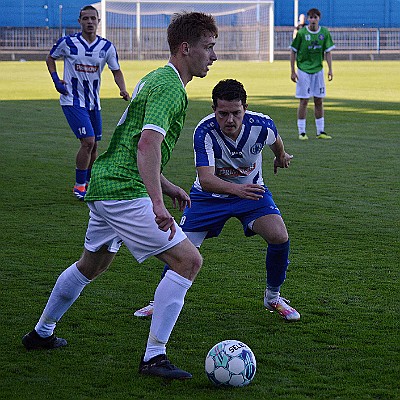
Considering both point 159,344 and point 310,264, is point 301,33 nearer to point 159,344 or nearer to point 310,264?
point 310,264

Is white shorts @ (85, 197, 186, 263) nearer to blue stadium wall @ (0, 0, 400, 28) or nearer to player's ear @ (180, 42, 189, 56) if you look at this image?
player's ear @ (180, 42, 189, 56)

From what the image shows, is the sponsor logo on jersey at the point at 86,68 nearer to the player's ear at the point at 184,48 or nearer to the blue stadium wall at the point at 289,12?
the player's ear at the point at 184,48

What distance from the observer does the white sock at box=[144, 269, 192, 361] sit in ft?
14.1

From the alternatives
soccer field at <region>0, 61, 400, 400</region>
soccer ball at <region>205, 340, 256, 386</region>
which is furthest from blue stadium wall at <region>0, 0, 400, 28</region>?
soccer ball at <region>205, 340, 256, 386</region>

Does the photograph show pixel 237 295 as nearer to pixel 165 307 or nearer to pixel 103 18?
pixel 165 307

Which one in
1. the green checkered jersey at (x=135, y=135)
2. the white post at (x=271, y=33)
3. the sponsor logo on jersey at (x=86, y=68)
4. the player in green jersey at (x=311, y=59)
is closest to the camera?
the green checkered jersey at (x=135, y=135)

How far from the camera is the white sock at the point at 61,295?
4672 millimetres

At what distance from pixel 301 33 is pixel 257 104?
5673mm

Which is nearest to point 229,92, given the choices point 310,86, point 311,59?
point 310,86

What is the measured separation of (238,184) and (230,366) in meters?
1.45

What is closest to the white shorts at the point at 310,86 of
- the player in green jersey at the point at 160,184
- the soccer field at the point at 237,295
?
the soccer field at the point at 237,295

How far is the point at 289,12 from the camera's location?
5541cm

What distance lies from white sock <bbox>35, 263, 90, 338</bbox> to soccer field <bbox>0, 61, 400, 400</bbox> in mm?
146

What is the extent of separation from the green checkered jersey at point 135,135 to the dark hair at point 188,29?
13 cm
